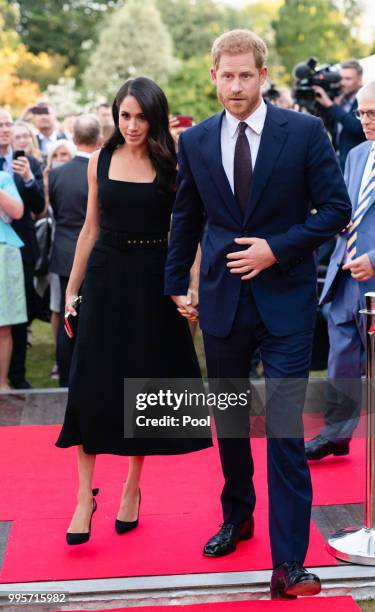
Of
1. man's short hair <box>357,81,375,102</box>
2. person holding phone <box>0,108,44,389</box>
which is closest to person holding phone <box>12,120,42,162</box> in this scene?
person holding phone <box>0,108,44,389</box>

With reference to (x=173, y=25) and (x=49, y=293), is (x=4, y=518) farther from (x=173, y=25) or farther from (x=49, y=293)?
(x=173, y=25)

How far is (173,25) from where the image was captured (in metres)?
52.8

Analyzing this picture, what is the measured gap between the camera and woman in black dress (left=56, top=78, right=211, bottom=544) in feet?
14.3

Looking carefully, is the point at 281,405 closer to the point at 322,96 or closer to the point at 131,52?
the point at 322,96

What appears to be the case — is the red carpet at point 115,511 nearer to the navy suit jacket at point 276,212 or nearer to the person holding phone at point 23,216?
the navy suit jacket at point 276,212

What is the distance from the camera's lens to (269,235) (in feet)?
12.6

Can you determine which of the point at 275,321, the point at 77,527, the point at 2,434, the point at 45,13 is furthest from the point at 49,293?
the point at 45,13

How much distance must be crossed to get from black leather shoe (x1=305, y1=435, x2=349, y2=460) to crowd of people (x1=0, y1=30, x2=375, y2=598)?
1 centimetres

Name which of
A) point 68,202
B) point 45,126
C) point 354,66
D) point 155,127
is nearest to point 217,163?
point 155,127

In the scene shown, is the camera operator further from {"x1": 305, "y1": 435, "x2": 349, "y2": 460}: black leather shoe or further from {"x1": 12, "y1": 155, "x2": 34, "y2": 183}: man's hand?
{"x1": 305, "y1": 435, "x2": 349, "y2": 460}: black leather shoe

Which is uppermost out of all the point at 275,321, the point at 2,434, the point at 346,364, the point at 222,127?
the point at 222,127

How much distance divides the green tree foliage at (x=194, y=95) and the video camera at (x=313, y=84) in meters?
22.0

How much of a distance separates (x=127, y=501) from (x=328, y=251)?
3756 mm

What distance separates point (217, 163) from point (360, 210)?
1421mm
